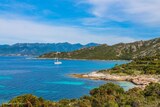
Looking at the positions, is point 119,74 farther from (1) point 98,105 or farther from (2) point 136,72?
(1) point 98,105

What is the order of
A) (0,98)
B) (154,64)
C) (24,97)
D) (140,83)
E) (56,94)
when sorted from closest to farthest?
1. (24,97)
2. (0,98)
3. (56,94)
4. (140,83)
5. (154,64)

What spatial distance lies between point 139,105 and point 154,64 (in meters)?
102

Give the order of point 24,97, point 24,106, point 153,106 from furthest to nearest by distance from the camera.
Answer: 1. point 24,97
2. point 24,106
3. point 153,106

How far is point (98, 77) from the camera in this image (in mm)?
119688

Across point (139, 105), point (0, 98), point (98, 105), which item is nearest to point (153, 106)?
point (139, 105)

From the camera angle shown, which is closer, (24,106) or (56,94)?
(24,106)

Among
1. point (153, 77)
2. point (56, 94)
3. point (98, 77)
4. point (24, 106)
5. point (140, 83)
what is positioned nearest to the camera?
point (24, 106)

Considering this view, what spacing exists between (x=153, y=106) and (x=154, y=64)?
102842 millimetres

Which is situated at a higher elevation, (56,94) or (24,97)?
(24,97)

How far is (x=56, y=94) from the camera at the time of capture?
82500 millimetres

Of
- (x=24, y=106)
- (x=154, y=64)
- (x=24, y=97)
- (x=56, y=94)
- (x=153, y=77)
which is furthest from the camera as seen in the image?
(x=154, y=64)

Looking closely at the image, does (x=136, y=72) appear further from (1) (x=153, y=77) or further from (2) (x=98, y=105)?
(2) (x=98, y=105)

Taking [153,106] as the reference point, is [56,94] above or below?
below

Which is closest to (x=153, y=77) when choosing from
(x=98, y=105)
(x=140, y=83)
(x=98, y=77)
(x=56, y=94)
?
(x=140, y=83)
